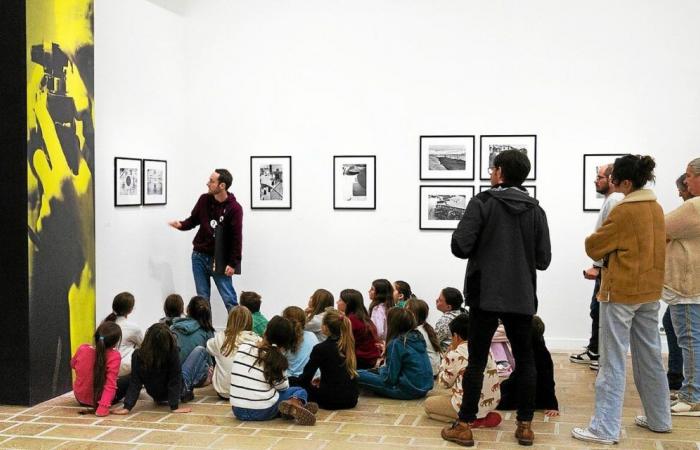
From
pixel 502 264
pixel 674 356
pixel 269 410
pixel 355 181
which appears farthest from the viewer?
pixel 355 181

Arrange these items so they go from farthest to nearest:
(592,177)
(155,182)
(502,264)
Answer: (155,182)
(592,177)
(502,264)

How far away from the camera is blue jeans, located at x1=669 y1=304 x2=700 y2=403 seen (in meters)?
7.12

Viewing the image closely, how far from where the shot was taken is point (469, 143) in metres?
10.6

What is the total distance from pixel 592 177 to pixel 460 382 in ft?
14.6

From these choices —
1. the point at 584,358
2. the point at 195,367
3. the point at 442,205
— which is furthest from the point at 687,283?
the point at 195,367

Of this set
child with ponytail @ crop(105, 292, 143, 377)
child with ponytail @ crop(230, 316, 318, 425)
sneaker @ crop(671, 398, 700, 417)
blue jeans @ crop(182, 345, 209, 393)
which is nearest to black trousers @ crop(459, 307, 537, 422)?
child with ponytail @ crop(230, 316, 318, 425)

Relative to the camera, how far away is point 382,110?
10820 millimetres

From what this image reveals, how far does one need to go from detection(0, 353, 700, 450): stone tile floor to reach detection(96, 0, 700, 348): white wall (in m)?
2.76

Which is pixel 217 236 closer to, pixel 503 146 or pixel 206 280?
pixel 206 280

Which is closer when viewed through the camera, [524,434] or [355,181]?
[524,434]

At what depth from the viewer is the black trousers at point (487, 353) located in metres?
6.15

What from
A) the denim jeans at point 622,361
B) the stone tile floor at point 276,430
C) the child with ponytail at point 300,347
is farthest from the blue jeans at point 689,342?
the child with ponytail at point 300,347

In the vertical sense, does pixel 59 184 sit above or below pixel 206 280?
above

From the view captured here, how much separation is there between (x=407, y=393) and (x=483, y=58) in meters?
4.53
